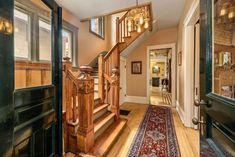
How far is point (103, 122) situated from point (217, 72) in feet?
6.81

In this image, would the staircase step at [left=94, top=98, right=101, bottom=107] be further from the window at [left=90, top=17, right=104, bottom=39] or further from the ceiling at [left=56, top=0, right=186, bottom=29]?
the window at [left=90, top=17, right=104, bottom=39]

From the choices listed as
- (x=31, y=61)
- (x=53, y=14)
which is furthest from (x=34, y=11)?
(x=31, y=61)

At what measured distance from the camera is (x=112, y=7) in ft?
9.95

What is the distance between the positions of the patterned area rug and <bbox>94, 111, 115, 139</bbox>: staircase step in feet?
1.95

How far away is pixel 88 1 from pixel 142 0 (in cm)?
114

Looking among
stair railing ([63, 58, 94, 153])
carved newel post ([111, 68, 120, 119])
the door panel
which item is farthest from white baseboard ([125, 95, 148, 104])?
the door panel

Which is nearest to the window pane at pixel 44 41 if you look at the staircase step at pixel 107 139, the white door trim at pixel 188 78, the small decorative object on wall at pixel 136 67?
the staircase step at pixel 107 139

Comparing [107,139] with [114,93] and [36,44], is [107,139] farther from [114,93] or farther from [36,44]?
[36,44]

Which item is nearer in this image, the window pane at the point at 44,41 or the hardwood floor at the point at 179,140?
the window pane at the point at 44,41

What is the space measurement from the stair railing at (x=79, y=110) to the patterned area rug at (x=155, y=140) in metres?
0.74

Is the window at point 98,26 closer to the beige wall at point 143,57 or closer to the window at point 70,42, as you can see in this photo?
the window at point 70,42

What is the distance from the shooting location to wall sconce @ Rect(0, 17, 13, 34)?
0.56 meters

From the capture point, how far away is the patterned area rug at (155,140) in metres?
2.00

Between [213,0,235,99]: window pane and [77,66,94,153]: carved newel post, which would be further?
[77,66,94,153]: carved newel post
